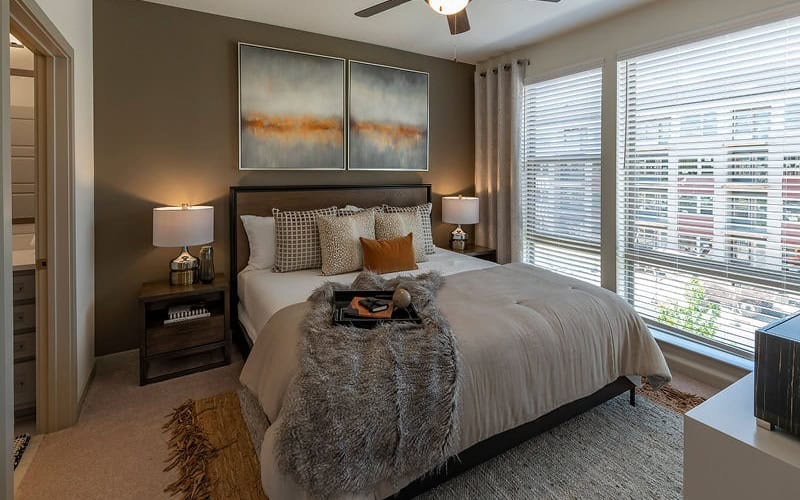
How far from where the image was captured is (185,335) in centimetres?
291

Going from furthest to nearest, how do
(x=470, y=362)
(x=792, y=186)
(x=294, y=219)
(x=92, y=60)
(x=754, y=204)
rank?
1. (x=294, y=219)
2. (x=92, y=60)
3. (x=754, y=204)
4. (x=792, y=186)
5. (x=470, y=362)

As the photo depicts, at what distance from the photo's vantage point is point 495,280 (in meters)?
2.68

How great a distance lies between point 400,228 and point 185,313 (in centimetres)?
172

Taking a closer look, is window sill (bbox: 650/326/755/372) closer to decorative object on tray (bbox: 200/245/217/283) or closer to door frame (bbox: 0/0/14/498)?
decorative object on tray (bbox: 200/245/217/283)

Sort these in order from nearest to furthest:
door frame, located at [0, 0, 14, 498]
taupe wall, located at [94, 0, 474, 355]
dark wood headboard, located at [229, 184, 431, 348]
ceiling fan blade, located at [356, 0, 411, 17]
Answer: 1. door frame, located at [0, 0, 14, 498]
2. ceiling fan blade, located at [356, 0, 411, 17]
3. taupe wall, located at [94, 0, 474, 355]
4. dark wood headboard, located at [229, 184, 431, 348]

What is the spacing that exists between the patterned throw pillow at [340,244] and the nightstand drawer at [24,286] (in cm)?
167

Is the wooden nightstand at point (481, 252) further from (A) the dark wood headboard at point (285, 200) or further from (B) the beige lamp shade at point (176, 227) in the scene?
(B) the beige lamp shade at point (176, 227)

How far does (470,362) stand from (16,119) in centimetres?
331

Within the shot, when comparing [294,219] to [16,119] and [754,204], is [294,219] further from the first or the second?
[754,204]

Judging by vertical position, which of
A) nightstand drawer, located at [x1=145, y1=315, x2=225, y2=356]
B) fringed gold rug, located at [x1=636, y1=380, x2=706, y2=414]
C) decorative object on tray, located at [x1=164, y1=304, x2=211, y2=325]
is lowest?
fringed gold rug, located at [x1=636, y1=380, x2=706, y2=414]

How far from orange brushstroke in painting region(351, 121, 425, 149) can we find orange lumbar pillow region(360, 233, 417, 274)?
1.30m

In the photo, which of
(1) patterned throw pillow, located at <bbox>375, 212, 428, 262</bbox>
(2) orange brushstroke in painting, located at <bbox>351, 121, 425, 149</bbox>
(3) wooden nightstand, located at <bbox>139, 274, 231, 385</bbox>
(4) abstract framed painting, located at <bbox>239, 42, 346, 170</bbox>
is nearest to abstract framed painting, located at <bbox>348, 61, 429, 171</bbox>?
(2) orange brushstroke in painting, located at <bbox>351, 121, 425, 149</bbox>

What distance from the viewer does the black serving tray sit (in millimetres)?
1894

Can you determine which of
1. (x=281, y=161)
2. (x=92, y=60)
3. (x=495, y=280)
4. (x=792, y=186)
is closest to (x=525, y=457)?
(x=495, y=280)
